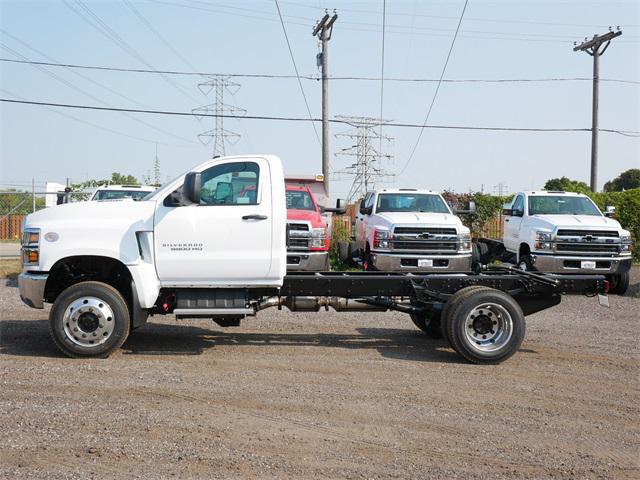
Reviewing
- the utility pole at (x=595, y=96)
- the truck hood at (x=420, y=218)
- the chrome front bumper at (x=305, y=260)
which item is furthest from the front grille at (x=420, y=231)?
the utility pole at (x=595, y=96)

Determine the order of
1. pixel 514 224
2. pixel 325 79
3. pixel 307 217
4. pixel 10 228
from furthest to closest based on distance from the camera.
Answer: pixel 10 228, pixel 325 79, pixel 514 224, pixel 307 217

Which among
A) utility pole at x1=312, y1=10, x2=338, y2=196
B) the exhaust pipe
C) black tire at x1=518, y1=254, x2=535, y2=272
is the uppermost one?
utility pole at x1=312, y1=10, x2=338, y2=196

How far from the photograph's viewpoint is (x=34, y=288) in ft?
26.7

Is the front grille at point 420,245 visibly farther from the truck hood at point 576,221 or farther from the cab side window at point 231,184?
the cab side window at point 231,184

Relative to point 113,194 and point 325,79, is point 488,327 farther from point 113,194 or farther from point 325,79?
point 325,79

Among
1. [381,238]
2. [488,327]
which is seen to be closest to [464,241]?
[381,238]

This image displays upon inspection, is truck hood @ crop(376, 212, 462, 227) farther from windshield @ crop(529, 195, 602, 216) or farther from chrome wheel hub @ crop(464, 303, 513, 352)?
chrome wheel hub @ crop(464, 303, 513, 352)

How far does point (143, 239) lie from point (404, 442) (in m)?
4.05

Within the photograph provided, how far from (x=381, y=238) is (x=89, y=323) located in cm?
700

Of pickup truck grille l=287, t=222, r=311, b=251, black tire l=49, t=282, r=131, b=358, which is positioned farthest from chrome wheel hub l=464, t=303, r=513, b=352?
pickup truck grille l=287, t=222, r=311, b=251

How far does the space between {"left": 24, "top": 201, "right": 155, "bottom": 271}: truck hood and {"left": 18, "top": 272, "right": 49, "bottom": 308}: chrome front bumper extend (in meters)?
0.14

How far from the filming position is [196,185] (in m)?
7.98

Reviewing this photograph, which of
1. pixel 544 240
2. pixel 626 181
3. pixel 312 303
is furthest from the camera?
pixel 626 181

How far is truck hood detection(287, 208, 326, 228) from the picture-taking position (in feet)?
47.6
